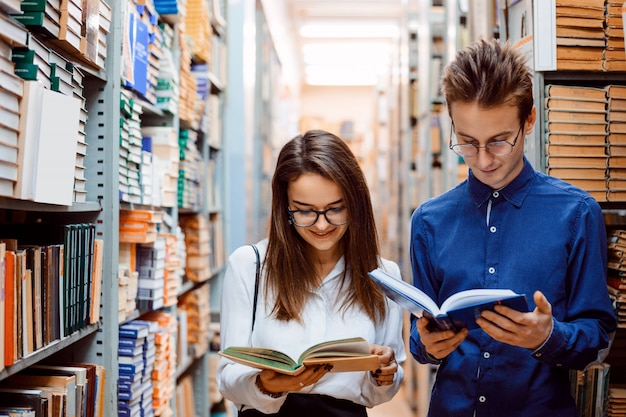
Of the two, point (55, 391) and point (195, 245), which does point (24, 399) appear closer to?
point (55, 391)

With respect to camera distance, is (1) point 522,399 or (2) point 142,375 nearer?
(1) point 522,399

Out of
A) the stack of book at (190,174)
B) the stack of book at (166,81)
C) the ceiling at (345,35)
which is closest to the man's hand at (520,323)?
the stack of book at (166,81)

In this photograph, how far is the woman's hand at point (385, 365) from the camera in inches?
61.8

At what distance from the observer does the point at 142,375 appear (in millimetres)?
2535

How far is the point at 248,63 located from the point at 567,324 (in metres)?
4.05

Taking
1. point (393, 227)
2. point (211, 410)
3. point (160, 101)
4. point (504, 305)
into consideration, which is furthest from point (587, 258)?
point (393, 227)

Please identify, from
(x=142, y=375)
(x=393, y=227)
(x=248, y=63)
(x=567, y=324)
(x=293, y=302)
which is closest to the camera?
(x=567, y=324)

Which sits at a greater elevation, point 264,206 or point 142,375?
point 264,206

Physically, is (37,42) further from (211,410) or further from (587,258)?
(211,410)

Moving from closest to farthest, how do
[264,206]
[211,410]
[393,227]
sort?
[211,410]
[264,206]
[393,227]

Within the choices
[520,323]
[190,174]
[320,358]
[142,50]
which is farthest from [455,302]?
[190,174]

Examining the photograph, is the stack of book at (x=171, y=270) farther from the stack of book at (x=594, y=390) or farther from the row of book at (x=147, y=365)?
the stack of book at (x=594, y=390)

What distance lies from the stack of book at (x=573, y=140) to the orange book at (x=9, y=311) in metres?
1.64

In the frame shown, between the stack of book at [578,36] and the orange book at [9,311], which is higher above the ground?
the stack of book at [578,36]
